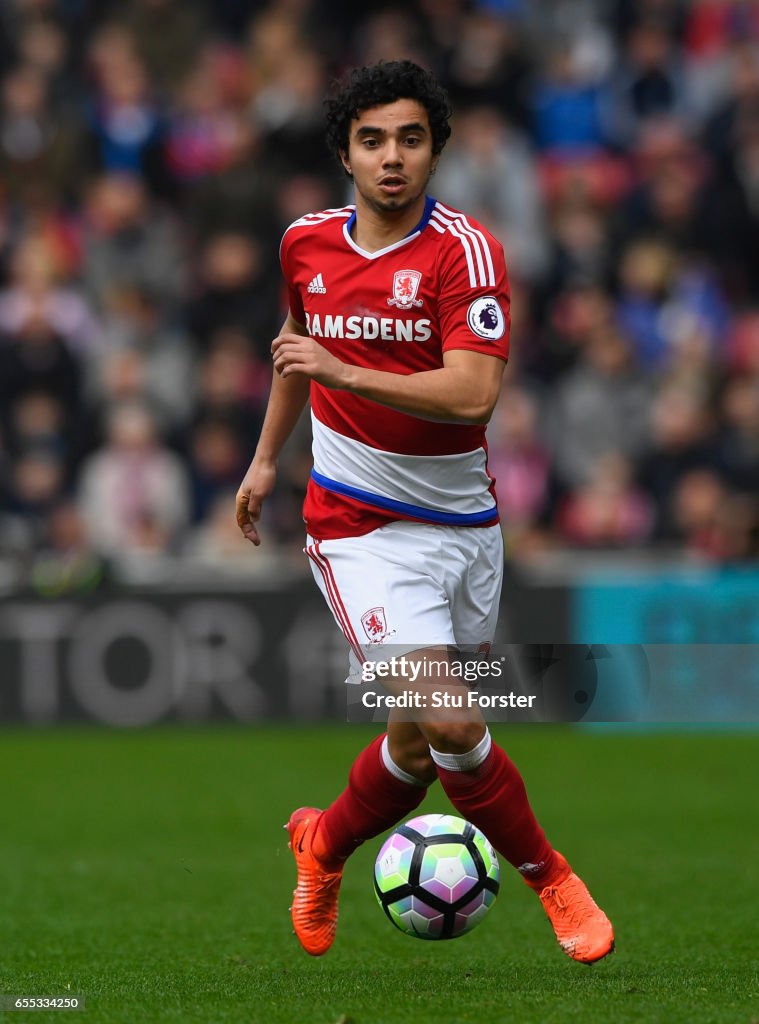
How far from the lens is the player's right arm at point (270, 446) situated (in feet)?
18.2

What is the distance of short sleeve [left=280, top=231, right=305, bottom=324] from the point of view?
5367 millimetres

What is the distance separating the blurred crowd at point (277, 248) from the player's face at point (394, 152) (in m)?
7.21

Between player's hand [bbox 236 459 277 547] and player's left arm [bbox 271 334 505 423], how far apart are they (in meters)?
0.76

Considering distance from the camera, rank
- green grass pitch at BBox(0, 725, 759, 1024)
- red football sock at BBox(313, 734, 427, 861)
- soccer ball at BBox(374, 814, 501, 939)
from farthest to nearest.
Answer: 1. red football sock at BBox(313, 734, 427, 861)
2. soccer ball at BBox(374, 814, 501, 939)
3. green grass pitch at BBox(0, 725, 759, 1024)

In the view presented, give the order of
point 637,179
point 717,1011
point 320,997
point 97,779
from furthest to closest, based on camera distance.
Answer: point 637,179
point 97,779
point 320,997
point 717,1011

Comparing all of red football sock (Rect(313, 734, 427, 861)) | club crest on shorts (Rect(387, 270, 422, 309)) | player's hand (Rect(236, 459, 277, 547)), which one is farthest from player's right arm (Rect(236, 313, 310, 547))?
red football sock (Rect(313, 734, 427, 861))

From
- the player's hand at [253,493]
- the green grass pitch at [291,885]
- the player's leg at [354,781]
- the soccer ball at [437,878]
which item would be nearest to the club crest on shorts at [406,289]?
the player's leg at [354,781]

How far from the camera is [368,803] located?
5445 mm

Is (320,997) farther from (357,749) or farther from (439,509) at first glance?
(357,749)

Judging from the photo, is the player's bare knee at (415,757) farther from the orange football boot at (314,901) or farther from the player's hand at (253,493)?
the player's hand at (253,493)

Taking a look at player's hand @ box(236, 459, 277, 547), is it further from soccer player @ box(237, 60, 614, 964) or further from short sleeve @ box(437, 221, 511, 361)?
short sleeve @ box(437, 221, 511, 361)

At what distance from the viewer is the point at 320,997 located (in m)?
4.88

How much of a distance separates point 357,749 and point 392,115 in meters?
6.88

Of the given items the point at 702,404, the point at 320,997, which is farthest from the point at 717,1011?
the point at 702,404
